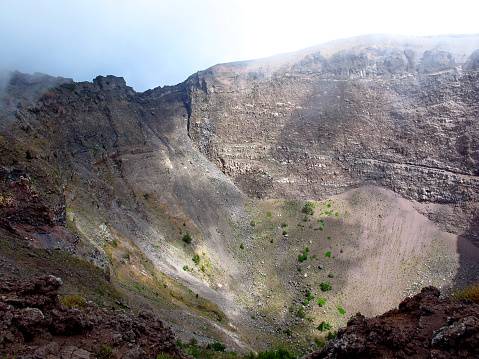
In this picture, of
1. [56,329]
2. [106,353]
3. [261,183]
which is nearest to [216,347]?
[106,353]

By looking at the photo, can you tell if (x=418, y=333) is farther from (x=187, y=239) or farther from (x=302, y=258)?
→ (x=187, y=239)

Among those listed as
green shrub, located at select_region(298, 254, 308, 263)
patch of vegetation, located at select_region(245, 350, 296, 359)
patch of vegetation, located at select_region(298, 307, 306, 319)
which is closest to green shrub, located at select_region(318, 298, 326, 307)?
patch of vegetation, located at select_region(298, 307, 306, 319)

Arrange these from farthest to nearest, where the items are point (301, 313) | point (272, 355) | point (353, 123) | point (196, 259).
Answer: point (353, 123) < point (196, 259) < point (301, 313) < point (272, 355)

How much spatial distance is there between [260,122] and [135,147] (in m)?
22.1

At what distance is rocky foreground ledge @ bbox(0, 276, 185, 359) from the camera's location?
351 inches

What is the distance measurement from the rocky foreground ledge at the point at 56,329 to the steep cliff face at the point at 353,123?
128 ft

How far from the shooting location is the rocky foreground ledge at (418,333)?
29.5 ft

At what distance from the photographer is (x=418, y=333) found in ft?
33.8

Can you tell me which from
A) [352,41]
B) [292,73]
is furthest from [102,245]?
[352,41]

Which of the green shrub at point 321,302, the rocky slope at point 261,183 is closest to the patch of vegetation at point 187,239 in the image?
the rocky slope at point 261,183

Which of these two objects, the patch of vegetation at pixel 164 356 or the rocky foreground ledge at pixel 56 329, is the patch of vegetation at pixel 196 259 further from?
the patch of vegetation at pixel 164 356

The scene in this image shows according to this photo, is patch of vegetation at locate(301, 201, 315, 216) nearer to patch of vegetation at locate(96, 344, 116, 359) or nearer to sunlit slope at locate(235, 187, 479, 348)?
sunlit slope at locate(235, 187, 479, 348)

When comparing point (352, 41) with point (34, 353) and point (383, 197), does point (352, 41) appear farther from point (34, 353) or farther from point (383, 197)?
point (34, 353)

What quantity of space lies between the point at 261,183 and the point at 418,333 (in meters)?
41.0
